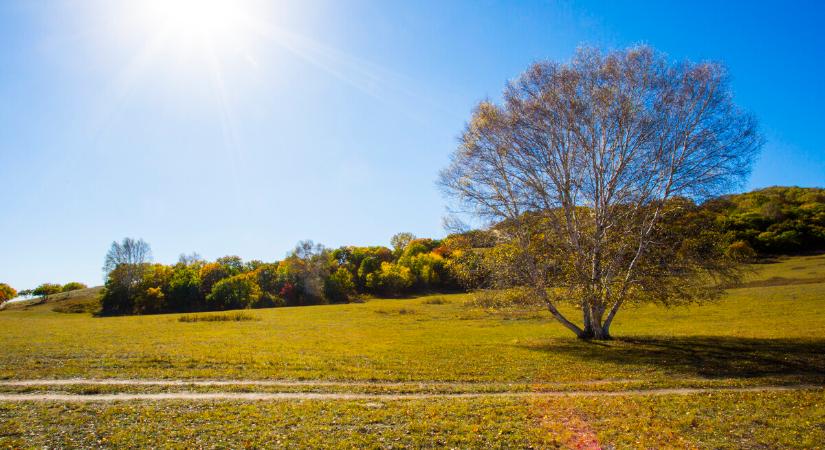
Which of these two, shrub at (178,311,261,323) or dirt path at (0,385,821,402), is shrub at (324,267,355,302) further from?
dirt path at (0,385,821,402)

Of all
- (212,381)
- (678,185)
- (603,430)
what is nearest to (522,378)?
(603,430)

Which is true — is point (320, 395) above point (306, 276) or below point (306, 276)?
below

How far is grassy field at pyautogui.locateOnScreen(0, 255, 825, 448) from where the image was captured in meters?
10.5

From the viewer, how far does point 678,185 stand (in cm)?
2475

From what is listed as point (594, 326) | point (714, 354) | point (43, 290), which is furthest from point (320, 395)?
point (43, 290)

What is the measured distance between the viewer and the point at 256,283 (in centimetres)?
10144

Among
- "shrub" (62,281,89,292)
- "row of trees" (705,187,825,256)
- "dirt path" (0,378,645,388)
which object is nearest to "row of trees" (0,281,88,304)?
"shrub" (62,281,89,292)

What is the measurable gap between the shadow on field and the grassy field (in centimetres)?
11

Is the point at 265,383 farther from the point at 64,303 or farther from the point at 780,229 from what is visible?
the point at 780,229

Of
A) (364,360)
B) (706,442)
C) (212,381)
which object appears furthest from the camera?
(364,360)

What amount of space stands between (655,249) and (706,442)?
17171 mm

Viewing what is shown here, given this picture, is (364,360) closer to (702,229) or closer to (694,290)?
(694,290)

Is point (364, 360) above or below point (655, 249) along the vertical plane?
below

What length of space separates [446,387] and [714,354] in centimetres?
1533
